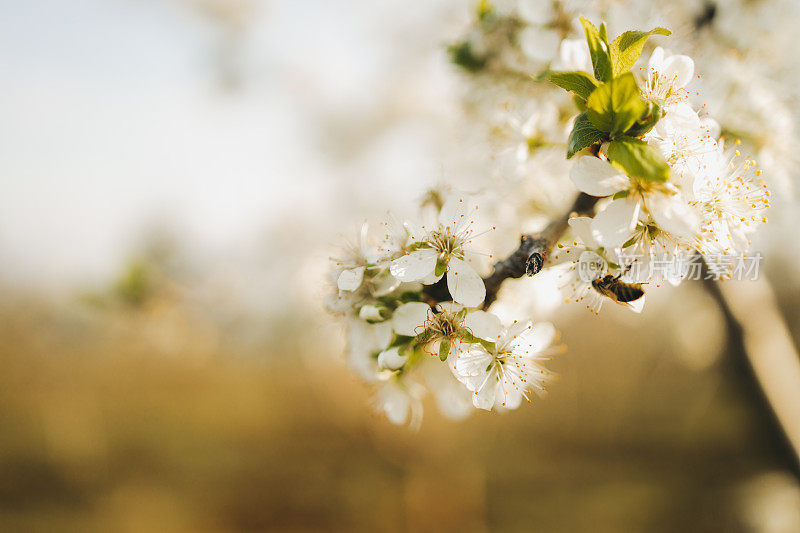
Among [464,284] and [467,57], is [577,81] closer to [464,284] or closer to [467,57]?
[464,284]

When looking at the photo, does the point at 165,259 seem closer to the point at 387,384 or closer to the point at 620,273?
the point at 387,384

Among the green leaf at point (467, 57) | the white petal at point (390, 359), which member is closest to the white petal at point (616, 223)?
the white petal at point (390, 359)

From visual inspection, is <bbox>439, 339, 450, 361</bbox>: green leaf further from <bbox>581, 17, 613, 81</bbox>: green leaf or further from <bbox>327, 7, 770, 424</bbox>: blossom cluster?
<bbox>581, 17, 613, 81</bbox>: green leaf

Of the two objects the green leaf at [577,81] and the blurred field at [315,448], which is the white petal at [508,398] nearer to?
the green leaf at [577,81]

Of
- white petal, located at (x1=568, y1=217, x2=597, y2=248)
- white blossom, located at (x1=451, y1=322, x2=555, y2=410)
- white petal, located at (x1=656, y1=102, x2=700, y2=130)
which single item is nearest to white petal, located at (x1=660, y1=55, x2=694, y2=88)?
white petal, located at (x1=656, y1=102, x2=700, y2=130)

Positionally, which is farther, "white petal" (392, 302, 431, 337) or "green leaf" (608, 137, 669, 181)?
"white petal" (392, 302, 431, 337)

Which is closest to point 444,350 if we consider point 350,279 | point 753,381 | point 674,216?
point 350,279
